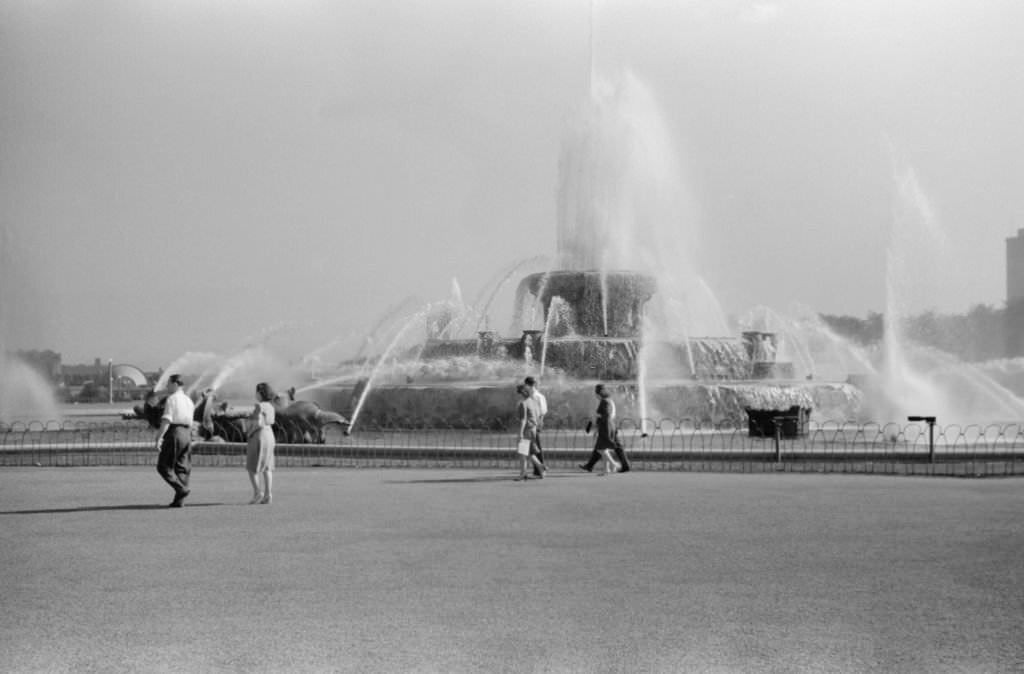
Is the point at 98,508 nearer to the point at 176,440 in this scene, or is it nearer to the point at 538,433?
the point at 176,440

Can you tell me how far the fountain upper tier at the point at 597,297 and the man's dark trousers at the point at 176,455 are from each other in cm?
2234

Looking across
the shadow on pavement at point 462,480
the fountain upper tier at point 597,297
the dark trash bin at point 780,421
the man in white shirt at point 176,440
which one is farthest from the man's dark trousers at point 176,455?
the fountain upper tier at point 597,297

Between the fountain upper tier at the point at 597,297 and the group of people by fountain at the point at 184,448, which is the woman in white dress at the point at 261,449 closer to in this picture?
the group of people by fountain at the point at 184,448

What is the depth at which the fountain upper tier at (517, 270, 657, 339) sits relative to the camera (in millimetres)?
37094

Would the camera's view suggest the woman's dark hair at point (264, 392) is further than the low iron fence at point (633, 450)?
No

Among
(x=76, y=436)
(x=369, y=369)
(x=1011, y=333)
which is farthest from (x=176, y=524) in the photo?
(x=1011, y=333)

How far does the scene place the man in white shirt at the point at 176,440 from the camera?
14.9 m

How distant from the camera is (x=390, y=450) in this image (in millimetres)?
21922

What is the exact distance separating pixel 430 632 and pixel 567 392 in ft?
69.2

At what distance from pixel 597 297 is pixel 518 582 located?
1115 inches

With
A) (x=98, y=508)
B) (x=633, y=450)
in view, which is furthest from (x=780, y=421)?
(x=98, y=508)

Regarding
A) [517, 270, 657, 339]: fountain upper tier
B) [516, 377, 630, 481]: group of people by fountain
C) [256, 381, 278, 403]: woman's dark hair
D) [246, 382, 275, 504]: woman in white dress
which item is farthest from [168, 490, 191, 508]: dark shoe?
Result: [517, 270, 657, 339]: fountain upper tier

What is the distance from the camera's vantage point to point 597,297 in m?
37.2

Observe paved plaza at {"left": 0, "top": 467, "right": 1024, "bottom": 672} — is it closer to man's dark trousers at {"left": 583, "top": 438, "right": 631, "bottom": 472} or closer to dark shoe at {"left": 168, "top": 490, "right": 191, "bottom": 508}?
dark shoe at {"left": 168, "top": 490, "right": 191, "bottom": 508}
